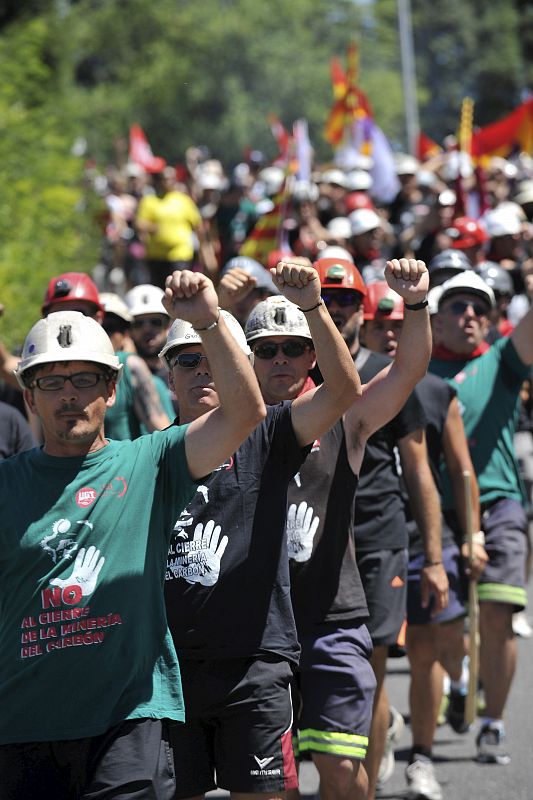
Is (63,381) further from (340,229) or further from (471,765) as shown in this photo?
(340,229)

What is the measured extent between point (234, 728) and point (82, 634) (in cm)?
91

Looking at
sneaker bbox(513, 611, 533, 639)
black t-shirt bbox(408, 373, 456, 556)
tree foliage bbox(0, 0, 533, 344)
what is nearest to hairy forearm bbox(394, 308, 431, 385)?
black t-shirt bbox(408, 373, 456, 556)

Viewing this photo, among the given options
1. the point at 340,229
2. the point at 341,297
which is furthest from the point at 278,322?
the point at 340,229

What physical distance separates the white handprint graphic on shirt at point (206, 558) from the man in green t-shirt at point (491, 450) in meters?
3.11

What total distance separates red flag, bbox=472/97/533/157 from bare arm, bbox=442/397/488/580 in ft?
52.8

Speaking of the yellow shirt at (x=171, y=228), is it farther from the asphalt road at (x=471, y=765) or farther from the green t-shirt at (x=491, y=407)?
the green t-shirt at (x=491, y=407)

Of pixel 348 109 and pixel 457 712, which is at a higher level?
pixel 348 109


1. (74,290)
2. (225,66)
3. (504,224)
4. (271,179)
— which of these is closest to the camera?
(74,290)

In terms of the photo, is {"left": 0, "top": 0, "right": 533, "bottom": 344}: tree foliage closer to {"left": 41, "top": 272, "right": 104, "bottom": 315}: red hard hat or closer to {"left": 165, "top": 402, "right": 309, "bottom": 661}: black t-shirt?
{"left": 41, "top": 272, "right": 104, "bottom": 315}: red hard hat

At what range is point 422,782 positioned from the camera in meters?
7.25

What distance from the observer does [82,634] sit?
4395 mm

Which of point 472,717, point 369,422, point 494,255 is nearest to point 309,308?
point 369,422

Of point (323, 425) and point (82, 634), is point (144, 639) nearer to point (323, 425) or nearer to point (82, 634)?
point (82, 634)

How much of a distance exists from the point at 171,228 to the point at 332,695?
11135 mm
